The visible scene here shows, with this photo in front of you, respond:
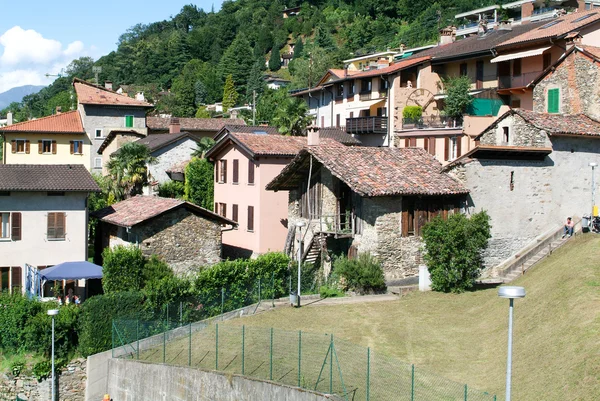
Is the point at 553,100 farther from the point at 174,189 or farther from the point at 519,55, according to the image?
the point at 174,189

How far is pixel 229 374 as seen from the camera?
80.9ft

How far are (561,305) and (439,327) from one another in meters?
4.36

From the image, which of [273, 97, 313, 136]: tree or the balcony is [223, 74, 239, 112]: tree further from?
[273, 97, 313, 136]: tree

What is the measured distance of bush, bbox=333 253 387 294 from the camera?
32875mm

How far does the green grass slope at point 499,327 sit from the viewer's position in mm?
20438

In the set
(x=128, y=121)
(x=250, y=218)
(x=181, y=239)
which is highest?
(x=128, y=121)

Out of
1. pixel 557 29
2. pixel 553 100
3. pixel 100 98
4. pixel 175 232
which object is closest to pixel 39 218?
pixel 175 232

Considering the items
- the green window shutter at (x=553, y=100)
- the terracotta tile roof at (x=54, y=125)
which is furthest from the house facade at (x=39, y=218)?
the terracotta tile roof at (x=54, y=125)

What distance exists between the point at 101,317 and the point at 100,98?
140 ft

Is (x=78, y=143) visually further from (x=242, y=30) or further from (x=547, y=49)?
(x=242, y=30)

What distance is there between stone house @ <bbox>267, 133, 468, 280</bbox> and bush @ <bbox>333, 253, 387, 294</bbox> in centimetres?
86

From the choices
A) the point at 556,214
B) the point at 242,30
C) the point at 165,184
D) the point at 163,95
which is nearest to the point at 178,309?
the point at 556,214

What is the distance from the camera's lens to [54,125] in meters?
65.7

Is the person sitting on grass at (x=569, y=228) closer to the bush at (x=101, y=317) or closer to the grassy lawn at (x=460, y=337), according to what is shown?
the grassy lawn at (x=460, y=337)
